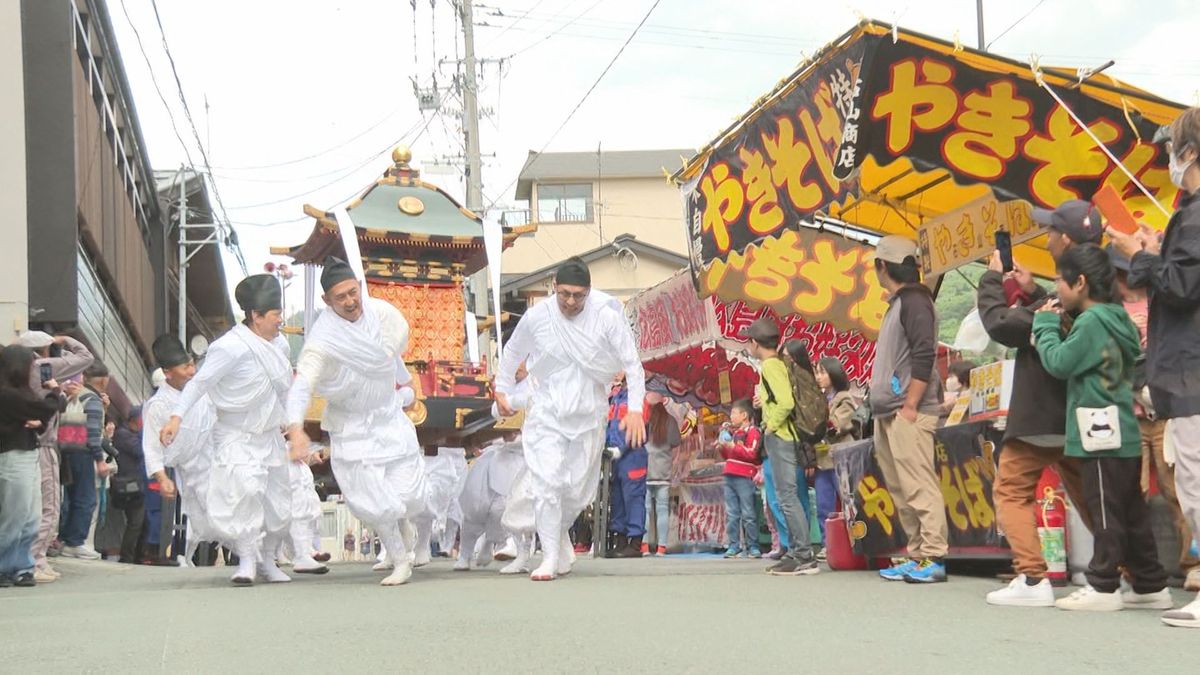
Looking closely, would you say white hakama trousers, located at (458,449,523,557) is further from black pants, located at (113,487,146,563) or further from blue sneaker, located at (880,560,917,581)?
black pants, located at (113,487,146,563)

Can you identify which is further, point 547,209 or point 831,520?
point 547,209

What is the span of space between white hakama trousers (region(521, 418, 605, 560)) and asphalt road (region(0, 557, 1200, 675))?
2.15 ft

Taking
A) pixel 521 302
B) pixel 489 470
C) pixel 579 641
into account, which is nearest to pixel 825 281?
pixel 489 470

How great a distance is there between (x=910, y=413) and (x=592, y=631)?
3.32m

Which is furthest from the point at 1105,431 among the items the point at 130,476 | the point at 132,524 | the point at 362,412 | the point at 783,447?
the point at 132,524

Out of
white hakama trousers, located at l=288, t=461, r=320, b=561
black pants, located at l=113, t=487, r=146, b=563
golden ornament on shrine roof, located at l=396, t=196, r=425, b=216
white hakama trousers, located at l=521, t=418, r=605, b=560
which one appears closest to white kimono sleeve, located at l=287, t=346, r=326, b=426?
white hakama trousers, located at l=521, t=418, r=605, b=560

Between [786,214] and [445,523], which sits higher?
[786,214]

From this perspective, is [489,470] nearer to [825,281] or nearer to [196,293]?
[825,281]

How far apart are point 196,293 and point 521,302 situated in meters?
10.9

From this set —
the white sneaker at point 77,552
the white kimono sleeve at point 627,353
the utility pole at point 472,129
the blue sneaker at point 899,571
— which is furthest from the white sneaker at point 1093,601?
the utility pole at point 472,129

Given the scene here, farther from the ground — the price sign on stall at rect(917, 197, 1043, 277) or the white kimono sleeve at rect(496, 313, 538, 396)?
the price sign on stall at rect(917, 197, 1043, 277)

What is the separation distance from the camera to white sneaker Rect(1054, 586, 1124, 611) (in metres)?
6.33

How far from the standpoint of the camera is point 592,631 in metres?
5.85

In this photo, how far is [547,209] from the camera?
5600 cm
